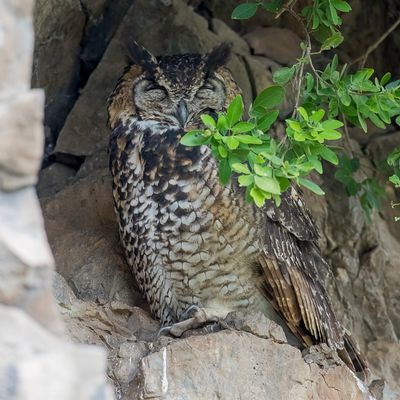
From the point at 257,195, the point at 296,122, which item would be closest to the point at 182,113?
the point at 296,122

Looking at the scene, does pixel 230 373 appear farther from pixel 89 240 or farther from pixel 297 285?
pixel 89 240

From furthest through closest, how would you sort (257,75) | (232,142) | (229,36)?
(229,36)
(257,75)
(232,142)

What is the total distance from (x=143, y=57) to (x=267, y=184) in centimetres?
131

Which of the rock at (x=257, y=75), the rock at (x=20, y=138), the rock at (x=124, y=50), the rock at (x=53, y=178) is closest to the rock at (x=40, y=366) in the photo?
the rock at (x=20, y=138)

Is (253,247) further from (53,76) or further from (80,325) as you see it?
(53,76)

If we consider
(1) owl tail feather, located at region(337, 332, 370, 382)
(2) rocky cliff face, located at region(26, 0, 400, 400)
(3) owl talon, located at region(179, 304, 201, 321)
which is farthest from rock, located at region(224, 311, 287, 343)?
(1) owl tail feather, located at region(337, 332, 370, 382)

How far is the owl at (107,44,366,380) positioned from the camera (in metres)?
3.50

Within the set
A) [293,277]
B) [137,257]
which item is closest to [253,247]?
[293,277]

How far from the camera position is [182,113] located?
3.69 m

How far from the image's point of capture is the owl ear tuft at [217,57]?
3.81 m

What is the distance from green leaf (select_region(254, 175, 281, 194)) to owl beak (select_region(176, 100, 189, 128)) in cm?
107

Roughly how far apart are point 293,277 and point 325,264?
0.32m

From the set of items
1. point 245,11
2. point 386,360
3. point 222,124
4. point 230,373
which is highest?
point 222,124

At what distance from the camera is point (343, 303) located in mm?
4336
